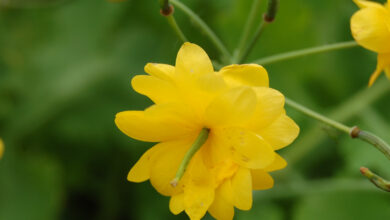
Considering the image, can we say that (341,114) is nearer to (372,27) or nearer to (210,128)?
(372,27)

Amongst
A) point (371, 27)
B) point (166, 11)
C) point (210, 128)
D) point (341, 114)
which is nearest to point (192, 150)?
point (210, 128)

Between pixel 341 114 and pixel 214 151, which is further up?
pixel 214 151

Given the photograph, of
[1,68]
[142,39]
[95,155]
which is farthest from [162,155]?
[1,68]

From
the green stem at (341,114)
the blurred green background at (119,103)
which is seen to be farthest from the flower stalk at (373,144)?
the green stem at (341,114)

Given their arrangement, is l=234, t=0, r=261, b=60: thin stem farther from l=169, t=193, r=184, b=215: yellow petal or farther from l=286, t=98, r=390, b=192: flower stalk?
l=169, t=193, r=184, b=215: yellow petal

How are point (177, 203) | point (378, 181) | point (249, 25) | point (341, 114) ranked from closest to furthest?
1. point (378, 181)
2. point (177, 203)
3. point (249, 25)
4. point (341, 114)
